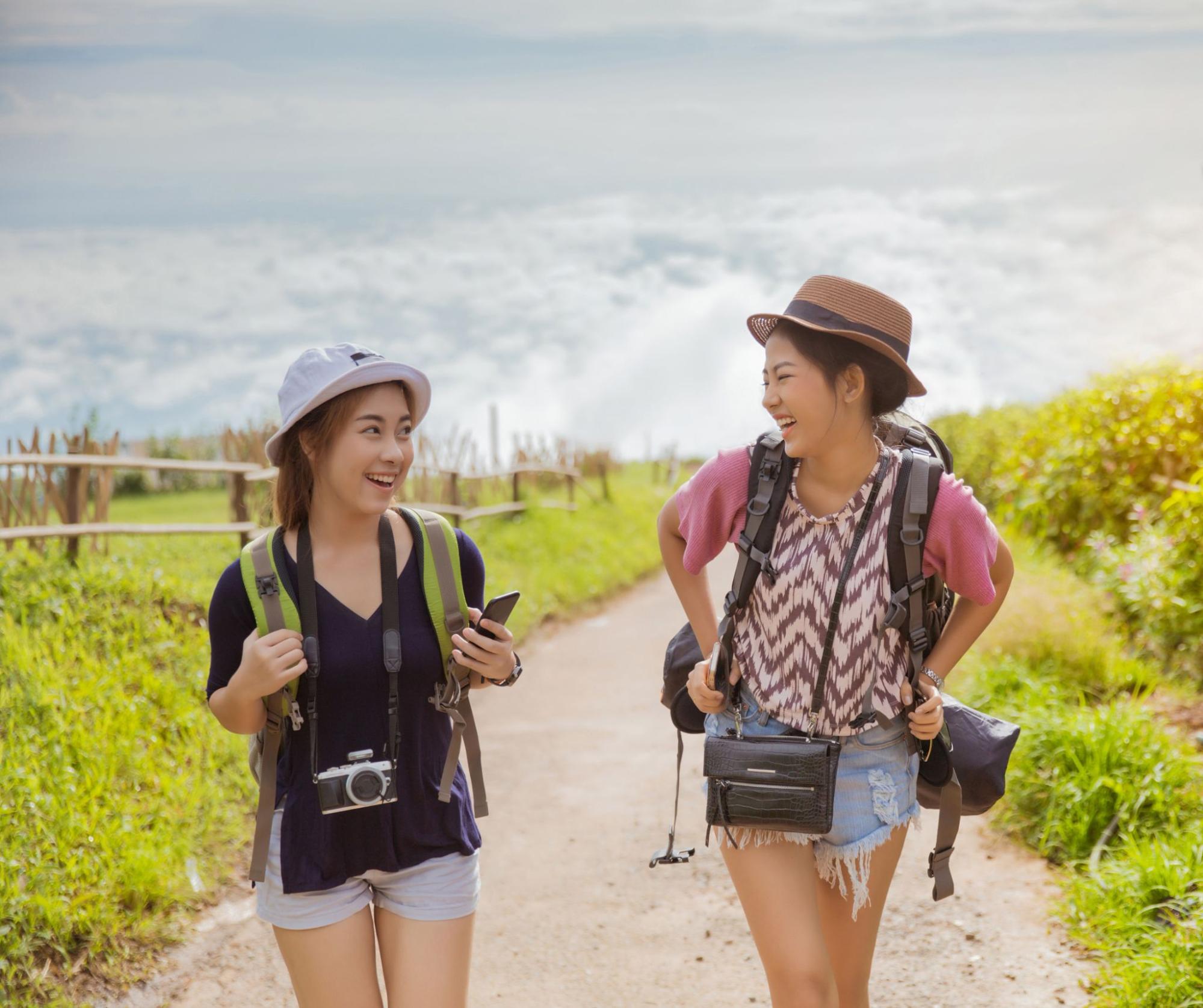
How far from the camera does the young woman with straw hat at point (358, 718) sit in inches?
94.3

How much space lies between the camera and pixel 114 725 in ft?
18.3

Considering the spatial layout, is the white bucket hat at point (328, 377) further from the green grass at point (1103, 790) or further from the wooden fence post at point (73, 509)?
the wooden fence post at point (73, 509)

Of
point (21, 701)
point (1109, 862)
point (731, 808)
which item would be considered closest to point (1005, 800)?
point (1109, 862)

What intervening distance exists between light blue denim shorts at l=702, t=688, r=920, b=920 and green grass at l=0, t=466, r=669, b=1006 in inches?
108

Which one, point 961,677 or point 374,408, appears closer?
point 374,408

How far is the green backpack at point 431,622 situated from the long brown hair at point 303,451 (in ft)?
0.17

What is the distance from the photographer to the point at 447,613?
2486 millimetres

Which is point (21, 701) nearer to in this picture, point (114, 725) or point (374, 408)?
point (114, 725)

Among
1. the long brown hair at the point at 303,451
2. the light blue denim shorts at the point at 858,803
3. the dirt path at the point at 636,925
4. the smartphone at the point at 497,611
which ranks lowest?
the dirt path at the point at 636,925

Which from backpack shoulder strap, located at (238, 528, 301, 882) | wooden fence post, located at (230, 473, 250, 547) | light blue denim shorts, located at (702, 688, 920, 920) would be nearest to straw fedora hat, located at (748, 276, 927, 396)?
light blue denim shorts, located at (702, 688, 920, 920)

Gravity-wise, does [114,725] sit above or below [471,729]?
below

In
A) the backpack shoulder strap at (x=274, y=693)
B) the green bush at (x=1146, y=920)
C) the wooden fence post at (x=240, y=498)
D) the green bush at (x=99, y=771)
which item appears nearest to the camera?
the backpack shoulder strap at (x=274, y=693)

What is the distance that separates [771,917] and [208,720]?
429cm

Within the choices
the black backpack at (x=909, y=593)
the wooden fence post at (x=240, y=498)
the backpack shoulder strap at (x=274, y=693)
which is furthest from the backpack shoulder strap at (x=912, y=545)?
the wooden fence post at (x=240, y=498)
